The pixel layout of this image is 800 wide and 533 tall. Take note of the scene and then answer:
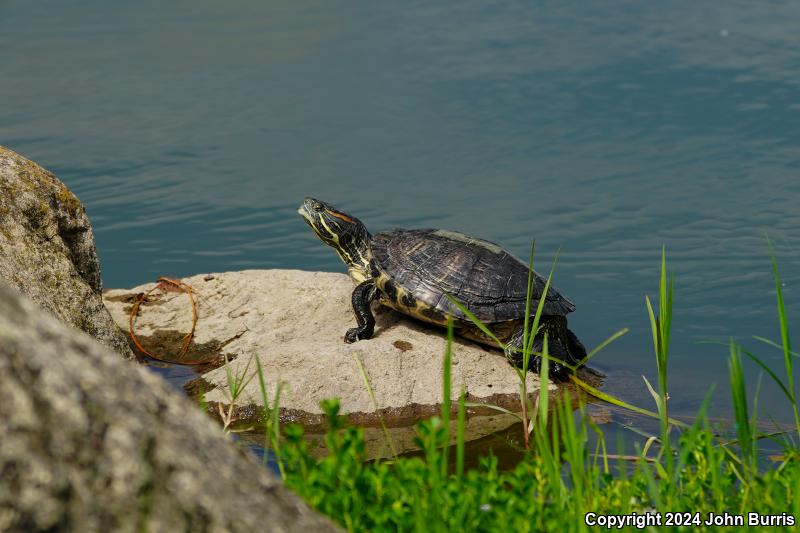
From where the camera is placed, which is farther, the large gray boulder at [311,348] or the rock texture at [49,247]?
the large gray boulder at [311,348]

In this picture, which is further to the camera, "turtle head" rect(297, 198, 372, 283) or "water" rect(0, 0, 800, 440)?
"water" rect(0, 0, 800, 440)

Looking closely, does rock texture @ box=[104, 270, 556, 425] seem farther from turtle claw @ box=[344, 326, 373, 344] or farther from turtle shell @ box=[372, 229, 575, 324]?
turtle shell @ box=[372, 229, 575, 324]

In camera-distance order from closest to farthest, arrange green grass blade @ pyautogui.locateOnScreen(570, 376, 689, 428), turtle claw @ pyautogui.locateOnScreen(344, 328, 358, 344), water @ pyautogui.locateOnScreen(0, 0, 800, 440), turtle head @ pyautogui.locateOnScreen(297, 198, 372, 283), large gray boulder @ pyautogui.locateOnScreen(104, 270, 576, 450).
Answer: green grass blade @ pyautogui.locateOnScreen(570, 376, 689, 428)
large gray boulder @ pyautogui.locateOnScreen(104, 270, 576, 450)
turtle claw @ pyautogui.locateOnScreen(344, 328, 358, 344)
turtle head @ pyautogui.locateOnScreen(297, 198, 372, 283)
water @ pyautogui.locateOnScreen(0, 0, 800, 440)

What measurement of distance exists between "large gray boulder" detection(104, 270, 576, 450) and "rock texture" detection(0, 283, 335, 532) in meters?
3.25

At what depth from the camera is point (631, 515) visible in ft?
10.2

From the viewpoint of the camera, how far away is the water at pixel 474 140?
29.2 feet

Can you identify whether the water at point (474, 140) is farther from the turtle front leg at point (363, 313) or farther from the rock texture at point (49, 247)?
the rock texture at point (49, 247)

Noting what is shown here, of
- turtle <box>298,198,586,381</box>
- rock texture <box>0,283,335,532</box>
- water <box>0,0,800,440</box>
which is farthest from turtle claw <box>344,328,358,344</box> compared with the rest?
rock texture <box>0,283,335,532</box>

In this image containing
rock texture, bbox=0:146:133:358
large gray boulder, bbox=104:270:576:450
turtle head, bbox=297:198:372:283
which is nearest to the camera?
rock texture, bbox=0:146:133:358

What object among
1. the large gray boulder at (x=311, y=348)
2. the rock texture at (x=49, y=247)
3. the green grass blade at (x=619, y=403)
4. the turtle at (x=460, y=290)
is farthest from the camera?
the turtle at (x=460, y=290)

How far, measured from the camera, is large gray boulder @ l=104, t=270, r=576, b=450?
5953mm

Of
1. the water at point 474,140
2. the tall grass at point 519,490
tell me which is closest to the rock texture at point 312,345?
the water at point 474,140

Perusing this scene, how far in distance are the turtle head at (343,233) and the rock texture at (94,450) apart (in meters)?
5.29

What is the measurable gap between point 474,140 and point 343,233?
4.72m
